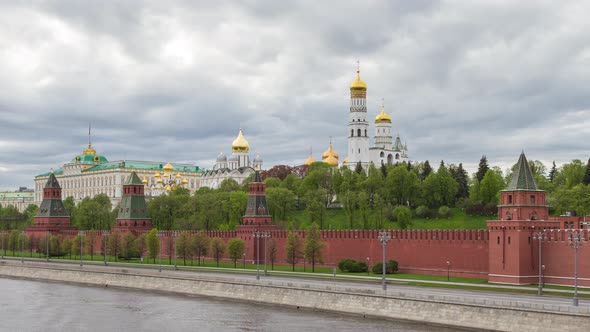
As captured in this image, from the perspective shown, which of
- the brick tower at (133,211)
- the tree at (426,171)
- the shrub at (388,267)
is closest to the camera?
the shrub at (388,267)

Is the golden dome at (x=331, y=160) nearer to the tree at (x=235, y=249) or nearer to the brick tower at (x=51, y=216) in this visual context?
the brick tower at (x=51, y=216)

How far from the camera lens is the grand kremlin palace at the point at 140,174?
159125 mm

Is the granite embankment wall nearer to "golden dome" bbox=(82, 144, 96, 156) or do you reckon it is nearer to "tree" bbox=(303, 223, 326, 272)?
"tree" bbox=(303, 223, 326, 272)

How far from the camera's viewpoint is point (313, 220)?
317 ft

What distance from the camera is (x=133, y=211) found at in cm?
9081

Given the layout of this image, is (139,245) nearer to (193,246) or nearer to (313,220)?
(193,246)

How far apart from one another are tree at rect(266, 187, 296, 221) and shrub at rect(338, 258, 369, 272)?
35.7 m

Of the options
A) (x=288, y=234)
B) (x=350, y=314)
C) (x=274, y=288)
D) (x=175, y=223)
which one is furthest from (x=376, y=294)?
(x=175, y=223)

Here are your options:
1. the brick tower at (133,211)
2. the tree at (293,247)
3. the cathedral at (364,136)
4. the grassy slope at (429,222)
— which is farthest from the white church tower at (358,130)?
the tree at (293,247)

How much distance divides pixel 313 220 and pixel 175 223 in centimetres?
1845

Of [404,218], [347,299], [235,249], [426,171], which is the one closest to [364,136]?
[426,171]

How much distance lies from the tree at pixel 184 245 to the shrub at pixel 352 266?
17084 mm

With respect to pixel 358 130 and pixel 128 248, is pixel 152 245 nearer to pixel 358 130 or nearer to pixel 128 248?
pixel 128 248

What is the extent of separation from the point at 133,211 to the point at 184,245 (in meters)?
18.7
